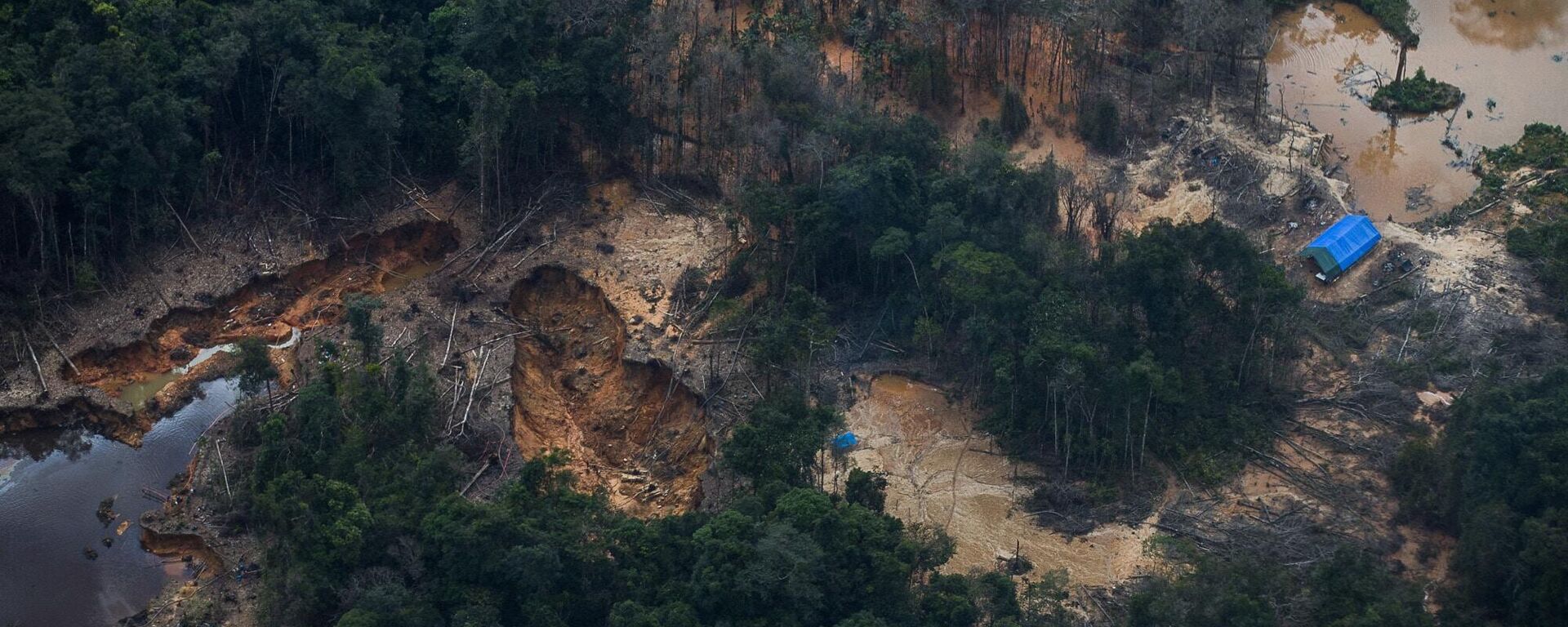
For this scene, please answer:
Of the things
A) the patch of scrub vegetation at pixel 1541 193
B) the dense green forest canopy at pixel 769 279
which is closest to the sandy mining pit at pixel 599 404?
the dense green forest canopy at pixel 769 279

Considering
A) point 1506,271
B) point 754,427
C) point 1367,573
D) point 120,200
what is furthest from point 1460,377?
point 120,200

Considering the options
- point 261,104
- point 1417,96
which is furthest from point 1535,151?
point 261,104

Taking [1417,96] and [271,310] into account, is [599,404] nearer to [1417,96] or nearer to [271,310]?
[271,310]

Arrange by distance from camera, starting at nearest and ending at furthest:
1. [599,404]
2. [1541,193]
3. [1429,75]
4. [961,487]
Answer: [961,487] → [599,404] → [1541,193] → [1429,75]

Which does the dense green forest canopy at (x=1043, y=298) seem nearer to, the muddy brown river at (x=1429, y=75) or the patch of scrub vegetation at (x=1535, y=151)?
the muddy brown river at (x=1429, y=75)

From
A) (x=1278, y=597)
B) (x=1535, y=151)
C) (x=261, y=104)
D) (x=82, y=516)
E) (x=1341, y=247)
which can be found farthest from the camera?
(x=1535, y=151)

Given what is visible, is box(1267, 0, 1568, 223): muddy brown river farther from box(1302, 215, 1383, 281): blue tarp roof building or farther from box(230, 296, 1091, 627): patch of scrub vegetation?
box(230, 296, 1091, 627): patch of scrub vegetation

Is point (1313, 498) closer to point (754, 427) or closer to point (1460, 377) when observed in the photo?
point (1460, 377)
